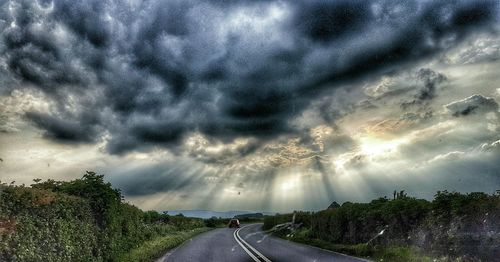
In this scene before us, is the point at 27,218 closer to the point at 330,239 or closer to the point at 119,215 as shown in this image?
the point at 119,215

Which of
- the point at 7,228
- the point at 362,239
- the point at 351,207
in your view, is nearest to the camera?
the point at 7,228

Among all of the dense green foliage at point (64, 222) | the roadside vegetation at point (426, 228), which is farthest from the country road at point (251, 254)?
the dense green foliage at point (64, 222)

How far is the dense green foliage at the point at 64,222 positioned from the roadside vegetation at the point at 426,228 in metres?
10.2

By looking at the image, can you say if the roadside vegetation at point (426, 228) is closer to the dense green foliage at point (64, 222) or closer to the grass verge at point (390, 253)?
the grass verge at point (390, 253)

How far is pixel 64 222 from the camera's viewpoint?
11.9 meters

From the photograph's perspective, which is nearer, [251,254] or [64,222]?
[64,222]

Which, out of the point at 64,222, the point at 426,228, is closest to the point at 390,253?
the point at 426,228

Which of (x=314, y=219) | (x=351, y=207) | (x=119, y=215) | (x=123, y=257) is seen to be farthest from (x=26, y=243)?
(x=314, y=219)

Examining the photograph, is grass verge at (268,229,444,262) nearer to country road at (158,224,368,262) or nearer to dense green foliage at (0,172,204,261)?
country road at (158,224,368,262)

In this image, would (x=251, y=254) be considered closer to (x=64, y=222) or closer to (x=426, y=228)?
(x=426, y=228)

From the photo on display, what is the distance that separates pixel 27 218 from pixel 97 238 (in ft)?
16.9

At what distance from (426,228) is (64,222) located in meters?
12.2

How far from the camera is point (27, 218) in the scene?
32.3 ft

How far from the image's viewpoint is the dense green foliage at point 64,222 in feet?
30.6
